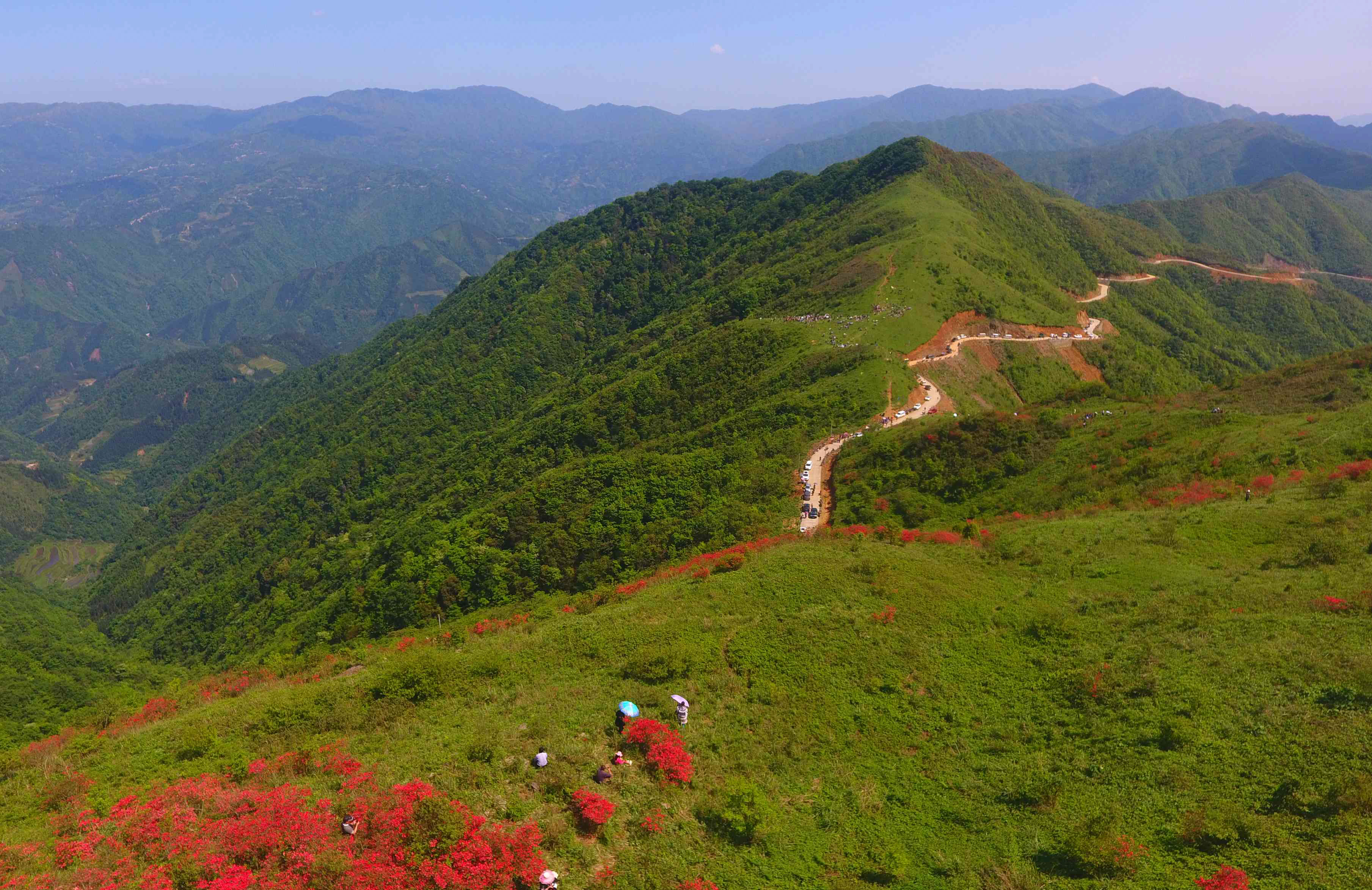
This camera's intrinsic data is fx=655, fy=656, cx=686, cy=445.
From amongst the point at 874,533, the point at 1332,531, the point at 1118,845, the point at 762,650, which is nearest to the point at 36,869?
the point at 762,650

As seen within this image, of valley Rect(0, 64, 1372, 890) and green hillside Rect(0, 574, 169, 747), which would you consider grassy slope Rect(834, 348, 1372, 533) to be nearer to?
valley Rect(0, 64, 1372, 890)

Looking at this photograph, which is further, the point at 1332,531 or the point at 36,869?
the point at 1332,531

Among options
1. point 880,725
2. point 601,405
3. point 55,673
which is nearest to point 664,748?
point 880,725

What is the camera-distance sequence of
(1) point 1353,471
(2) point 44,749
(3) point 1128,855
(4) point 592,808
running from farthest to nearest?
(1) point 1353,471, (2) point 44,749, (4) point 592,808, (3) point 1128,855

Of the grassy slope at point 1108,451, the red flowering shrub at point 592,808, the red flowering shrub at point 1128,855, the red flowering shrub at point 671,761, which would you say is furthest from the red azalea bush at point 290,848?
the grassy slope at point 1108,451

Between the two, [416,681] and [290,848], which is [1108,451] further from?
[290,848]

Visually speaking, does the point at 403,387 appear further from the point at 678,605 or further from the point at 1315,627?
the point at 1315,627
